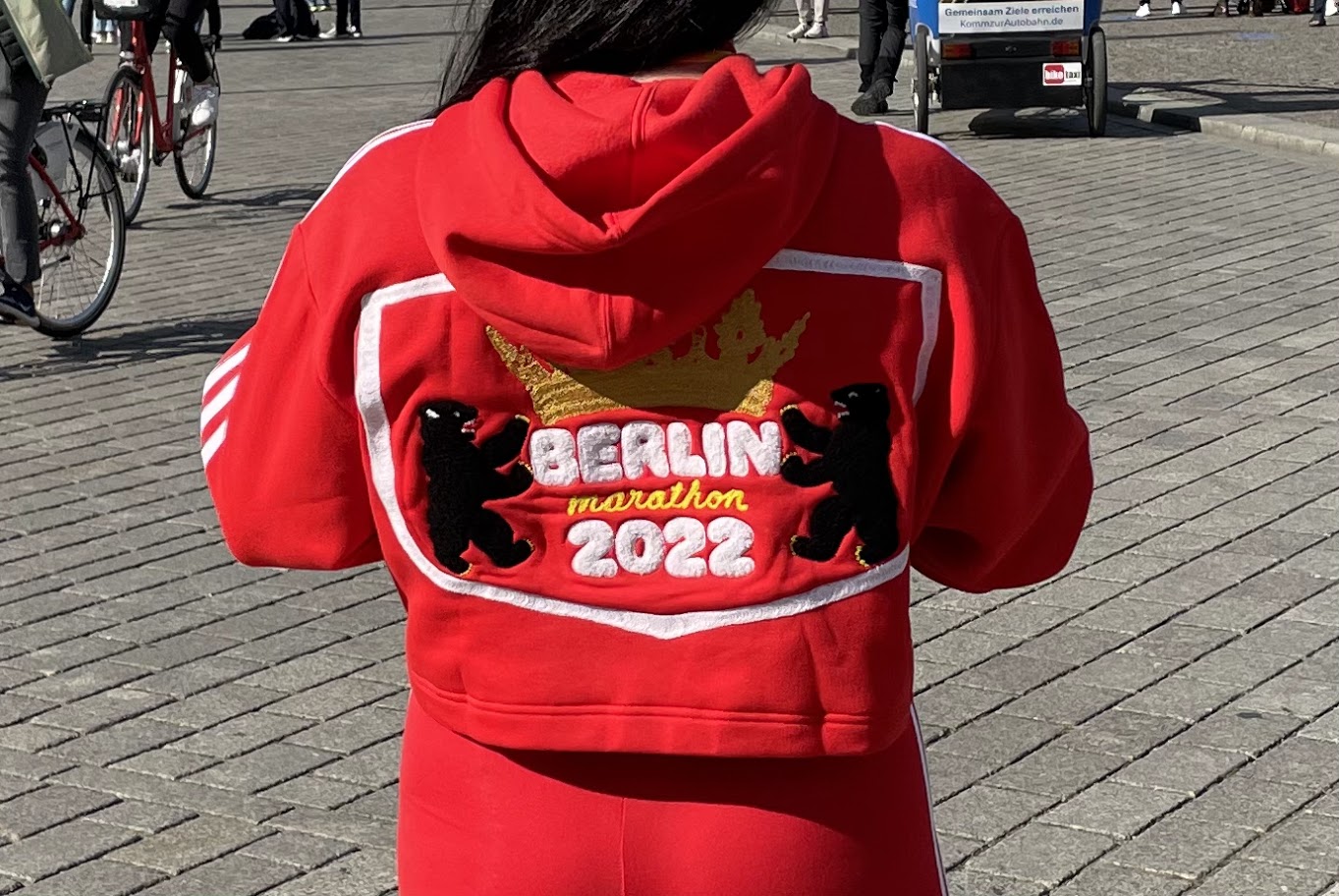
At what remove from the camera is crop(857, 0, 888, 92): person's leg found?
13.9 metres

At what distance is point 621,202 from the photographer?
4.96 feet

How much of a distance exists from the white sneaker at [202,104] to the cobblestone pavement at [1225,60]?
6.51 m

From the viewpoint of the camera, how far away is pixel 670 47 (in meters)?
1.57

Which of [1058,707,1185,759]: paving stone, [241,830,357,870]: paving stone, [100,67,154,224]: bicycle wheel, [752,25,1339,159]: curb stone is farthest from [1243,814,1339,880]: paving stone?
[752,25,1339,159]: curb stone

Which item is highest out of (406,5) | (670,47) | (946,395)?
(670,47)

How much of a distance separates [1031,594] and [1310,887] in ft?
5.02

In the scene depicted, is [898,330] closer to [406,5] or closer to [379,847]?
[379,847]

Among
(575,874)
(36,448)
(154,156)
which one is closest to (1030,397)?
(575,874)

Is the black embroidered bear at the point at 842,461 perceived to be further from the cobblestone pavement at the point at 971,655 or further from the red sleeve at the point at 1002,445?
the cobblestone pavement at the point at 971,655

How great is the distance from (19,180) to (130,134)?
2.85m

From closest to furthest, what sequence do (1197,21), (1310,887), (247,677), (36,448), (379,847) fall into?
1. (1310,887)
2. (379,847)
3. (247,677)
4. (36,448)
5. (1197,21)

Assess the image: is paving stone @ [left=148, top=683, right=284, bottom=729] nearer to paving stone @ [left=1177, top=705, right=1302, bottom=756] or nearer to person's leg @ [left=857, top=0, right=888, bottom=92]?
paving stone @ [left=1177, top=705, right=1302, bottom=756]

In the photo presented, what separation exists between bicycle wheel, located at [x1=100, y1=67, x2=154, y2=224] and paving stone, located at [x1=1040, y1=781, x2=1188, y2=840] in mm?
7328

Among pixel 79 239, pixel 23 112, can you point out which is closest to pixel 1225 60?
pixel 79 239
